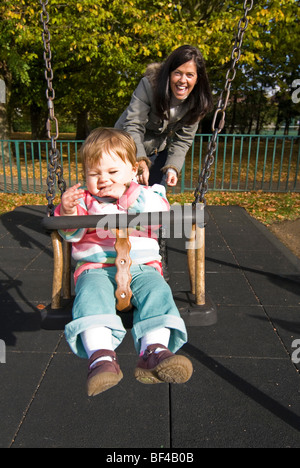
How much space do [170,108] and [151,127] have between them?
19 cm

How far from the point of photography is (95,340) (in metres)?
1.54

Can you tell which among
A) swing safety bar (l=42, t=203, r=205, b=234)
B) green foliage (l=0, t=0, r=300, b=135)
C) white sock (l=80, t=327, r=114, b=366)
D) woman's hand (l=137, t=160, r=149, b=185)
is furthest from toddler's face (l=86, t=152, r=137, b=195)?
green foliage (l=0, t=0, r=300, b=135)

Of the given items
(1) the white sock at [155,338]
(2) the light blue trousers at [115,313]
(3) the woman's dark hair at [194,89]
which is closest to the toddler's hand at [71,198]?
(2) the light blue trousers at [115,313]

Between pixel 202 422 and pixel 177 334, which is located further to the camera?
pixel 202 422

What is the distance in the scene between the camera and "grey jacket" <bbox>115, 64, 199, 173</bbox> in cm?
254

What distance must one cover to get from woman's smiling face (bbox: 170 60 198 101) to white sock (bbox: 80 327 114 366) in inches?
61.3

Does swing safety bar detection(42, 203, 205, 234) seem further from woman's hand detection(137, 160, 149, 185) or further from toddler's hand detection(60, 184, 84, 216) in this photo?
woman's hand detection(137, 160, 149, 185)

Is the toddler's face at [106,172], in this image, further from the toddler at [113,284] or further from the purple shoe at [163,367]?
the purple shoe at [163,367]

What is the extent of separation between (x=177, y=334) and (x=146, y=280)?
28 centimetres

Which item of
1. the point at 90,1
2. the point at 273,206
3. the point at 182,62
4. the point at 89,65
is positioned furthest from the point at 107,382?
the point at 89,65

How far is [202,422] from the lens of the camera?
1849 mm

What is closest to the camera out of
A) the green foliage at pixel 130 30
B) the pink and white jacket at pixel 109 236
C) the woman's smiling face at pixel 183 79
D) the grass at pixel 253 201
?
the pink and white jacket at pixel 109 236

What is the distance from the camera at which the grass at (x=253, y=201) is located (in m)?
6.91

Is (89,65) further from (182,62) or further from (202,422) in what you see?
(202,422)
